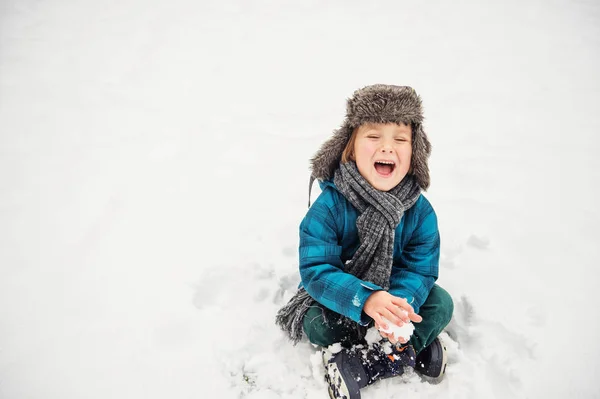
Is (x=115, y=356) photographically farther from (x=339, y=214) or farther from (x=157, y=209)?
(x=339, y=214)

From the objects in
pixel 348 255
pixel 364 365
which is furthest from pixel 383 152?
pixel 364 365

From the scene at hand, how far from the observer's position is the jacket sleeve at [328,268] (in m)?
1.32

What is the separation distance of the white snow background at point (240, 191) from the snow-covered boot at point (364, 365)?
0.11m

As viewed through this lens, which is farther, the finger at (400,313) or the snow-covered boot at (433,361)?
the snow-covered boot at (433,361)

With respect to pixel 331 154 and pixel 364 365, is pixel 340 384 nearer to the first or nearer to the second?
pixel 364 365

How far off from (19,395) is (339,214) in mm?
1507

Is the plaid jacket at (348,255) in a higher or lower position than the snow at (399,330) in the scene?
higher

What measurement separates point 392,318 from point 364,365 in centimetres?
37

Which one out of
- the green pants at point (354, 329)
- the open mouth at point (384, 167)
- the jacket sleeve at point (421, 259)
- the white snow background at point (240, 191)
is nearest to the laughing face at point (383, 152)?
the open mouth at point (384, 167)

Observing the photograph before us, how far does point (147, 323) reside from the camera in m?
1.72

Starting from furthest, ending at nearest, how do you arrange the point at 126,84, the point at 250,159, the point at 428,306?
the point at 126,84 → the point at 250,159 → the point at 428,306

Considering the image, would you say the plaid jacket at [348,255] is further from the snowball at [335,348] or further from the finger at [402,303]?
the snowball at [335,348]

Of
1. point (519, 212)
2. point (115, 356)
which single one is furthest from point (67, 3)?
point (519, 212)

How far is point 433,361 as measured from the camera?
1.55 m
